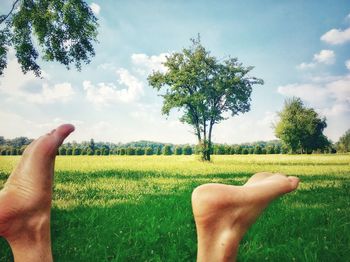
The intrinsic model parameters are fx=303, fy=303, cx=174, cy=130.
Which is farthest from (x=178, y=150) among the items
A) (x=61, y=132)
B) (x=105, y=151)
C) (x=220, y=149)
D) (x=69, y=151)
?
(x=61, y=132)

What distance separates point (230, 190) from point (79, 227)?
115 inches

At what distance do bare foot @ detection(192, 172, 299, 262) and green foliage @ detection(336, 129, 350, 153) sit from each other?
91752 millimetres

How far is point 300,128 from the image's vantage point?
191ft

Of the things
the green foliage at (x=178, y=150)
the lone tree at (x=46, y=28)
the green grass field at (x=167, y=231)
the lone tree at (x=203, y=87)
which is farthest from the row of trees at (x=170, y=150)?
the green grass field at (x=167, y=231)

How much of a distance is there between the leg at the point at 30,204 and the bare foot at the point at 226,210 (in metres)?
0.90

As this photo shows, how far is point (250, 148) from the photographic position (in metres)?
62.8

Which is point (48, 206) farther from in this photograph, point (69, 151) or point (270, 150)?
point (270, 150)

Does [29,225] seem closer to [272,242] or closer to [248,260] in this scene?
[248,260]

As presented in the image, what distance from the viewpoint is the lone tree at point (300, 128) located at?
58.1 m

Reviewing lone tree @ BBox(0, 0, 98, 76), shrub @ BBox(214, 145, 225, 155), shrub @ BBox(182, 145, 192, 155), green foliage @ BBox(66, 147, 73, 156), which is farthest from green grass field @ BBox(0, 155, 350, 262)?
green foliage @ BBox(66, 147, 73, 156)

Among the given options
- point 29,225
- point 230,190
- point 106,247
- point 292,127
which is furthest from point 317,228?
point 292,127

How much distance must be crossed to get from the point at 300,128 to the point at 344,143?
41377 millimetres

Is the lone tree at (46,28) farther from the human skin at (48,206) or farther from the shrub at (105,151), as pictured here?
the shrub at (105,151)

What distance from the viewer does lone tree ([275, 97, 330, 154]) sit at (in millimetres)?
58094
